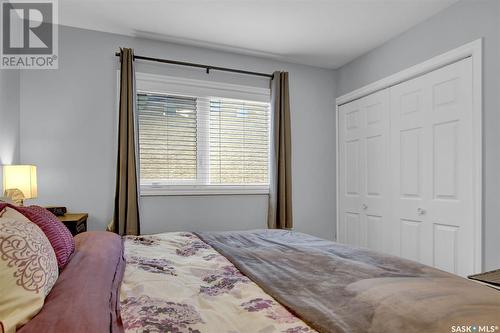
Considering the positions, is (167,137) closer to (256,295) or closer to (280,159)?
(280,159)

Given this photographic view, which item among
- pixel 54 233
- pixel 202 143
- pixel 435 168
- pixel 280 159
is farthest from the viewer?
pixel 280 159

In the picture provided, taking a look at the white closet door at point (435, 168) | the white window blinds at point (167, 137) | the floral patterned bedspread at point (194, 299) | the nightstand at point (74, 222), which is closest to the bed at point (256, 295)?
the floral patterned bedspread at point (194, 299)

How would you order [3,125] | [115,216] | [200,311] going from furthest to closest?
[115,216], [3,125], [200,311]

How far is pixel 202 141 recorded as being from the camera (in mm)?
3410

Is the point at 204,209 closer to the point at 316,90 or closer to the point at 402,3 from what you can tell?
the point at 316,90

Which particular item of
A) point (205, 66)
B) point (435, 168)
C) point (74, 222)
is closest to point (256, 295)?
point (74, 222)

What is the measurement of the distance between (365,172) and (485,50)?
1586mm

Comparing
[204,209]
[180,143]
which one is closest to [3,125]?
[180,143]

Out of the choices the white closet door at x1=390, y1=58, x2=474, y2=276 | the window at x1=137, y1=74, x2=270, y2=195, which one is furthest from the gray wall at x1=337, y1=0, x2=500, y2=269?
the window at x1=137, y1=74, x2=270, y2=195

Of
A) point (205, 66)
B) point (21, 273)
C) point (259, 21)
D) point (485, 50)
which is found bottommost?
point (21, 273)

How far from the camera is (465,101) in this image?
8.02ft

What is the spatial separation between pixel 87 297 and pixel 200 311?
323mm

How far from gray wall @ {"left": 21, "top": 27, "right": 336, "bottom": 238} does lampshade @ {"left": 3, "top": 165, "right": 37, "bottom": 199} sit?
503 millimetres

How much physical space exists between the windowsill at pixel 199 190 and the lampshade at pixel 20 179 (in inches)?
37.9
